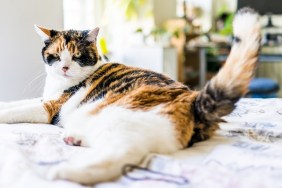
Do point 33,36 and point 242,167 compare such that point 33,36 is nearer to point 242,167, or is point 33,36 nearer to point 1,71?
point 1,71

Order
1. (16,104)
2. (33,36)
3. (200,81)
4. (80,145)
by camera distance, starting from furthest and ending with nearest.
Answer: (200,81)
(33,36)
(16,104)
(80,145)

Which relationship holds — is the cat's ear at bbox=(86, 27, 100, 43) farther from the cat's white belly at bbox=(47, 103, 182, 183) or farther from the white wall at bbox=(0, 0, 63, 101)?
the white wall at bbox=(0, 0, 63, 101)

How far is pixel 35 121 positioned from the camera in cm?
119

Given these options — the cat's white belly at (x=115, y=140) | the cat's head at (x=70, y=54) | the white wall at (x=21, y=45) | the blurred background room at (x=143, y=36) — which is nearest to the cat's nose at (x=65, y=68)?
the cat's head at (x=70, y=54)

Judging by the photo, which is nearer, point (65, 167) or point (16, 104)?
point (65, 167)

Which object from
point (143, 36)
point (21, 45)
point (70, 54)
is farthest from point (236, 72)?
point (143, 36)

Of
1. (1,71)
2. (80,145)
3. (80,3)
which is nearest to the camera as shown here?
(80,145)

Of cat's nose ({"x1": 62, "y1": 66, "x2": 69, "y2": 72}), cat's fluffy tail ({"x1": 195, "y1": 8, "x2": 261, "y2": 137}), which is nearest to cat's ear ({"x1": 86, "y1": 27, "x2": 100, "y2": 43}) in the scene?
cat's nose ({"x1": 62, "y1": 66, "x2": 69, "y2": 72})

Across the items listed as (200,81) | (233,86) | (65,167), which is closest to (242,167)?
(233,86)

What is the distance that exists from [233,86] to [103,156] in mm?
343

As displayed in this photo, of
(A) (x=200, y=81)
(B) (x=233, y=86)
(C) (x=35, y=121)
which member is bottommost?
(A) (x=200, y=81)

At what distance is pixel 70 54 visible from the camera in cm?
122

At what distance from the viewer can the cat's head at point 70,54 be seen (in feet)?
3.99

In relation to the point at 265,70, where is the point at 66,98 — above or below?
above
